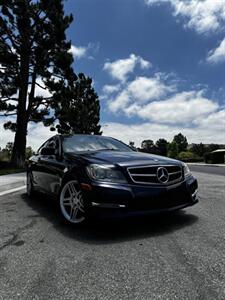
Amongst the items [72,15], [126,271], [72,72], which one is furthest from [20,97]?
[126,271]

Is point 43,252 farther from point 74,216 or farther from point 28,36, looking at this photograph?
point 28,36

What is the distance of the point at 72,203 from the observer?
12.6 feet

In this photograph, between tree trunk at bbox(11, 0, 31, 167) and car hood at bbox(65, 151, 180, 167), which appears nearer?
car hood at bbox(65, 151, 180, 167)

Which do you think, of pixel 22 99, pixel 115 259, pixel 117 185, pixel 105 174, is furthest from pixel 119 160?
pixel 22 99

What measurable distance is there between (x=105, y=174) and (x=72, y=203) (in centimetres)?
81

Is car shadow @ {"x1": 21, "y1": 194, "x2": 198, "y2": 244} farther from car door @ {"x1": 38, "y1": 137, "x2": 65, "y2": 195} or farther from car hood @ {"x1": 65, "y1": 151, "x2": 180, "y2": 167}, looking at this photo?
car hood @ {"x1": 65, "y1": 151, "x2": 180, "y2": 167}

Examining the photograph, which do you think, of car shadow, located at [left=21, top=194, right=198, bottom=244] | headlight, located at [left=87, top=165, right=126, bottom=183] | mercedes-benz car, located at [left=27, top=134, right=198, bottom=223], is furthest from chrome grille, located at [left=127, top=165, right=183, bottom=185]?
car shadow, located at [left=21, top=194, right=198, bottom=244]

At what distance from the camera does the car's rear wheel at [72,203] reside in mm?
3641

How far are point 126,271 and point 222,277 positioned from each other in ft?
2.53

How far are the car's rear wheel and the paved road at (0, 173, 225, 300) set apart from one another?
152mm

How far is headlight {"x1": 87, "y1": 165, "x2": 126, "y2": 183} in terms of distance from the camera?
3.33 metres

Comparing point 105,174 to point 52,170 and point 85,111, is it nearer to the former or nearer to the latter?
point 52,170

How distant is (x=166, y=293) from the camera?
1941 mm

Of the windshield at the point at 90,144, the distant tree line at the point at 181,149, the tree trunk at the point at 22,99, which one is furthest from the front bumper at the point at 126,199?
the distant tree line at the point at 181,149
